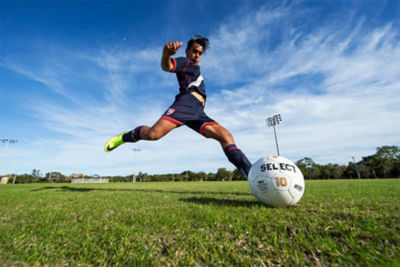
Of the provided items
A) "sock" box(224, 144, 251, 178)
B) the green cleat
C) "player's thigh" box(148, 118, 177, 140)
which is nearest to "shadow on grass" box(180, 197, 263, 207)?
"sock" box(224, 144, 251, 178)

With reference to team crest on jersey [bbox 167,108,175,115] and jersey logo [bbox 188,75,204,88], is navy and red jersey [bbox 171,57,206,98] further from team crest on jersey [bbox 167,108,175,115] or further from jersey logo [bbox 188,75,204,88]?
team crest on jersey [bbox 167,108,175,115]

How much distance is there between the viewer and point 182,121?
415 centimetres

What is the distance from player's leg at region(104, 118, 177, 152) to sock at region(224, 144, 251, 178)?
132 cm

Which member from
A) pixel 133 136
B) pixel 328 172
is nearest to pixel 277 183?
pixel 133 136

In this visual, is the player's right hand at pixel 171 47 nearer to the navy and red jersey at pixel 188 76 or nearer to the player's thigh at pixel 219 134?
the navy and red jersey at pixel 188 76

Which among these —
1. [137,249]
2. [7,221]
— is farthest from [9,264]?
[7,221]

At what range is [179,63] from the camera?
4.08 metres

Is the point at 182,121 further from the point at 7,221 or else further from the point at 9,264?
the point at 9,264

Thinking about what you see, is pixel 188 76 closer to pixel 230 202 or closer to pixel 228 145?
pixel 228 145

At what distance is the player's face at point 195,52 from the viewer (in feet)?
14.6

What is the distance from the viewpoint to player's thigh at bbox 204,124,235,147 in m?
4.04

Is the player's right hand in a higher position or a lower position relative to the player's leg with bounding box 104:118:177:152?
higher

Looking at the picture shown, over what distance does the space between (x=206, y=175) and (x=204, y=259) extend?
8884 cm

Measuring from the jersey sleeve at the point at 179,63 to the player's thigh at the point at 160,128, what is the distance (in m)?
1.15
